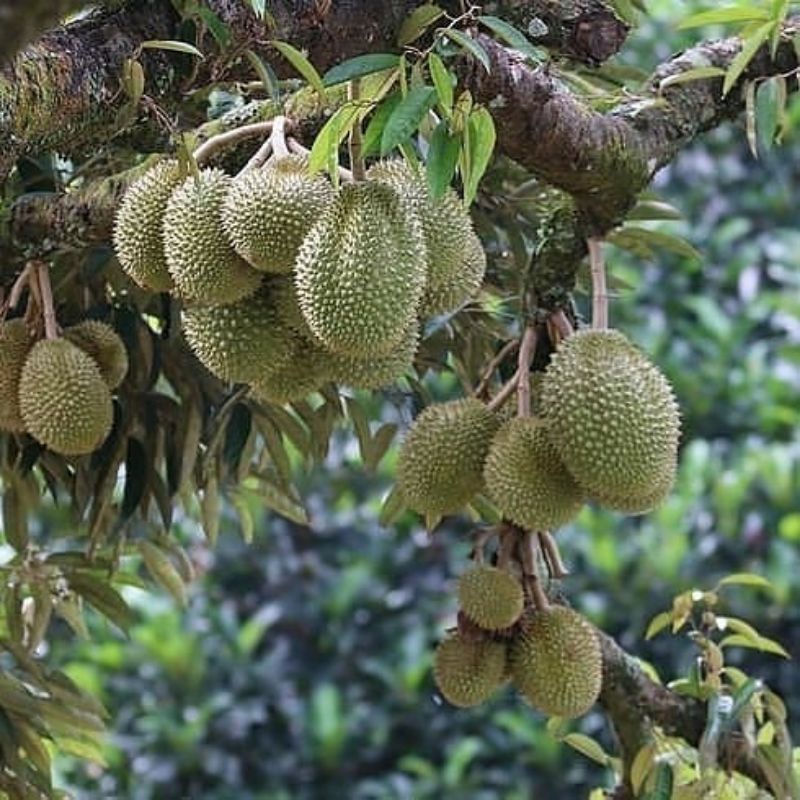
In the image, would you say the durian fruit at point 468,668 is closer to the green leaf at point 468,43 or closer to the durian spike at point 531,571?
the durian spike at point 531,571

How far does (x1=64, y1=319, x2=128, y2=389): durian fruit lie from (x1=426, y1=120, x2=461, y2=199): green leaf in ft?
Answer: 1.23

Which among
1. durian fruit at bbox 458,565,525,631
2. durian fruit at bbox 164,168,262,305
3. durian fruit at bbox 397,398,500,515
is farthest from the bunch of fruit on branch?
durian fruit at bbox 458,565,525,631

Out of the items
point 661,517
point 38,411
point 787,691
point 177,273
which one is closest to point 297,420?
point 38,411

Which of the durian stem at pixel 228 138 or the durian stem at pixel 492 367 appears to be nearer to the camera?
the durian stem at pixel 228 138

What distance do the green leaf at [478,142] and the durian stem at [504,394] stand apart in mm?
281

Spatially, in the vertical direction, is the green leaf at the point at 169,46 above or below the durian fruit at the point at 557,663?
above

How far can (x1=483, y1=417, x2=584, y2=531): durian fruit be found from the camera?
101 cm

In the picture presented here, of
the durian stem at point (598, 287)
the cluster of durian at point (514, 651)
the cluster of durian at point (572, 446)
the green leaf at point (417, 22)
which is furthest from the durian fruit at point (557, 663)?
the green leaf at point (417, 22)

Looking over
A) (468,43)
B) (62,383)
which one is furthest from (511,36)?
(62,383)

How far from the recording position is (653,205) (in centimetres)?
129

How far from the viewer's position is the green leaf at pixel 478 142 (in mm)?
831

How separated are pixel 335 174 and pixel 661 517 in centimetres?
179

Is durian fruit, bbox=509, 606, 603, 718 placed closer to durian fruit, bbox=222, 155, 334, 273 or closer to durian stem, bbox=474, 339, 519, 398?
durian stem, bbox=474, 339, 519, 398

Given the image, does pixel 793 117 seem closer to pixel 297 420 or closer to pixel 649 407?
pixel 297 420
